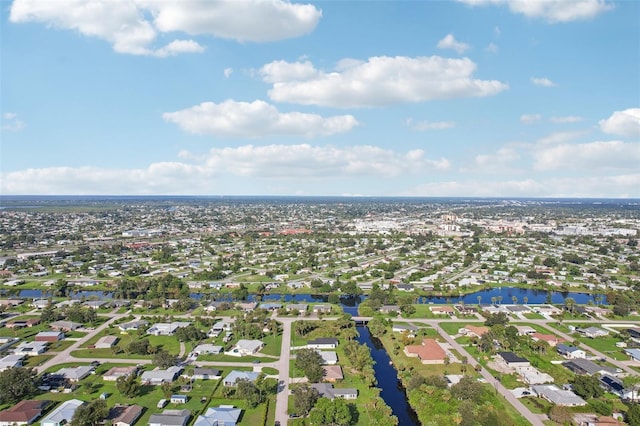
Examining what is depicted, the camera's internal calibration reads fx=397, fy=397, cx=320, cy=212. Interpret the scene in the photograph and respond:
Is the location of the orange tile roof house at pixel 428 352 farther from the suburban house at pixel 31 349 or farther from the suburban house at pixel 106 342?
the suburban house at pixel 31 349

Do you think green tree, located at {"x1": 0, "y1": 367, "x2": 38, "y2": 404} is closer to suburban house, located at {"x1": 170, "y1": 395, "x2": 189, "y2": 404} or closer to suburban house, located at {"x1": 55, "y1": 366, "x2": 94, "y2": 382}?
suburban house, located at {"x1": 55, "y1": 366, "x2": 94, "y2": 382}

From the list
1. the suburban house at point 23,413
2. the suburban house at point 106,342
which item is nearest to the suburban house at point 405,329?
the suburban house at point 106,342

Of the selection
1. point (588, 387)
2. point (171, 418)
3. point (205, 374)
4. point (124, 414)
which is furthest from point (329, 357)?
point (588, 387)

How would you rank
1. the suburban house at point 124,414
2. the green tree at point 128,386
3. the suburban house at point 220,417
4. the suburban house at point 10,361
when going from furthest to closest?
the suburban house at point 10,361 < the green tree at point 128,386 < the suburban house at point 220,417 < the suburban house at point 124,414

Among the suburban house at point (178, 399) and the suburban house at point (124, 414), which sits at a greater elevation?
the suburban house at point (124, 414)

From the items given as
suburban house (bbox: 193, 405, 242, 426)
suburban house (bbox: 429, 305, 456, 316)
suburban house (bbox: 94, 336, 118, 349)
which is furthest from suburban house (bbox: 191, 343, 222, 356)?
suburban house (bbox: 429, 305, 456, 316)

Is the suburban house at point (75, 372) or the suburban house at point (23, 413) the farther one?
the suburban house at point (75, 372)

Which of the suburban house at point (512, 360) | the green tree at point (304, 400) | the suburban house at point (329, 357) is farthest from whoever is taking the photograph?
the suburban house at point (329, 357)

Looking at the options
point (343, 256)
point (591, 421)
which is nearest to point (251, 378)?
point (591, 421)
